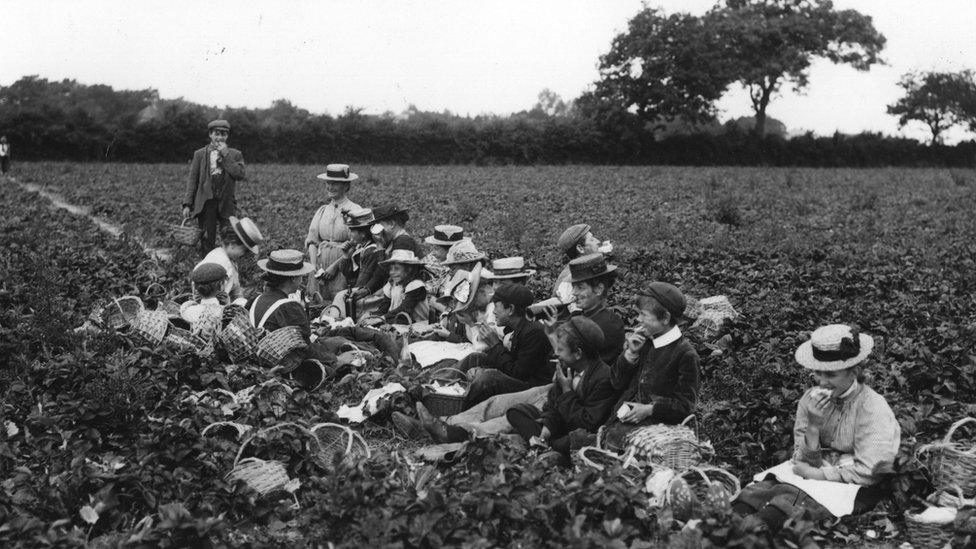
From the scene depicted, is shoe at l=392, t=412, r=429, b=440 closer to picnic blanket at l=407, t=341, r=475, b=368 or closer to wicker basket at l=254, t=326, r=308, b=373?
Result: wicker basket at l=254, t=326, r=308, b=373

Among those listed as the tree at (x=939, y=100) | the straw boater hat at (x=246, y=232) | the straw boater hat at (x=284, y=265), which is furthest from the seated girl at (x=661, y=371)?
the tree at (x=939, y=100)

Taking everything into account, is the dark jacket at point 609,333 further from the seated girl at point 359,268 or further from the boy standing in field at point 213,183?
the boy standing in field at point 213,183

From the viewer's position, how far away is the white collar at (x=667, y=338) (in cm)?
525

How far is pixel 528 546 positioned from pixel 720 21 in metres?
55.1

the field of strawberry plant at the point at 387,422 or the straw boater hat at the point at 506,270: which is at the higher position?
the straw boater hat at the point at 506,270

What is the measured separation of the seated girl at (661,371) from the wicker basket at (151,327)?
3239 millimetres

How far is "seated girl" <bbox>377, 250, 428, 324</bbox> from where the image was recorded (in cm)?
863

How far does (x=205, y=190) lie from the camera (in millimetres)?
11148

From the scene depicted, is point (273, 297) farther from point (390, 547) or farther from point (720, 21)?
point (720, 21)

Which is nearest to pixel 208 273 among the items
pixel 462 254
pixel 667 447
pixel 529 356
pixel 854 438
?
pixel 462 254

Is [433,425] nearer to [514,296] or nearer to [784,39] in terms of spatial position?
[514,296]

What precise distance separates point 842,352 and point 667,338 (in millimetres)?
997

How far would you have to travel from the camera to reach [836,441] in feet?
15.3

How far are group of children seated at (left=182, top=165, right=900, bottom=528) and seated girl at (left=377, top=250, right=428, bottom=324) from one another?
1 centimetres
